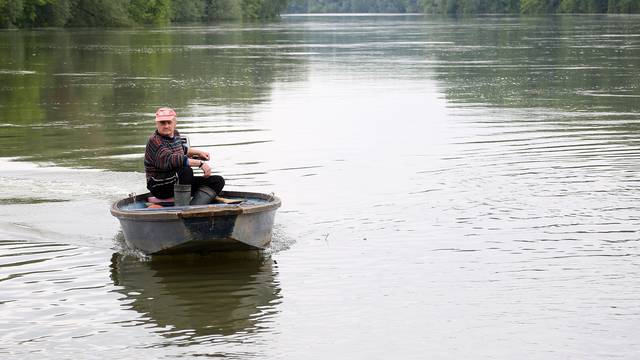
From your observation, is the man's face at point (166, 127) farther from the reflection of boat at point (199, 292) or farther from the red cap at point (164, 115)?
the reflection of boat at point (199, 292)

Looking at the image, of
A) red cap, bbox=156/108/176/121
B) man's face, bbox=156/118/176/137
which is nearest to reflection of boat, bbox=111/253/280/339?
man's face, bbox=156/118/176/137

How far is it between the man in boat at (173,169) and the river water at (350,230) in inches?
29.8

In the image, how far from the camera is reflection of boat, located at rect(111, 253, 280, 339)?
11009 mm

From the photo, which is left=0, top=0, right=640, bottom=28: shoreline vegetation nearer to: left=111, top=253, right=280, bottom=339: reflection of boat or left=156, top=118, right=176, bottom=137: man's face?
left=156, top=118, right=176, bottom=137: man's face

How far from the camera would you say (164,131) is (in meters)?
13.7

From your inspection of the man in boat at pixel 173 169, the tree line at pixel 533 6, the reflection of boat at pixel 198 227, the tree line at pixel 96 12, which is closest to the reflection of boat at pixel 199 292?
the reflection of boat at pixel 198 227

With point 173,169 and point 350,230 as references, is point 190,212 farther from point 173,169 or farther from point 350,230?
point 350,230

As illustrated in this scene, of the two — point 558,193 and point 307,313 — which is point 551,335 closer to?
point 307,313

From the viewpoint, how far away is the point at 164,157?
44.8 ft

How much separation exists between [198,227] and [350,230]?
2723 mm

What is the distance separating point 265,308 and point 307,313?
0.46 m

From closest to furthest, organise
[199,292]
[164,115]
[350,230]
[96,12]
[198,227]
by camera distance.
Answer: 1. [199,292]
2. [198,227]
3. [164,115]
4. [350,230]
5. [96,12]

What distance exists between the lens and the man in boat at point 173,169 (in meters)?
13.5

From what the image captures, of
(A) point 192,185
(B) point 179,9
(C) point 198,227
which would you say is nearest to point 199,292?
(C) point 198,227
